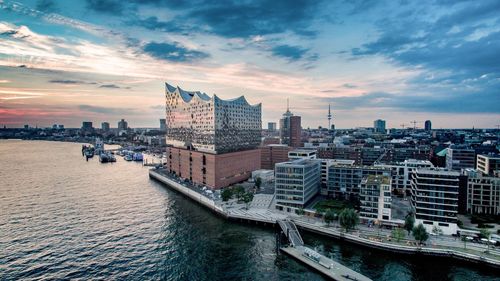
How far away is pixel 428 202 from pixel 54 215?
75275 mm

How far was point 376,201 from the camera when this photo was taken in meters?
57.4

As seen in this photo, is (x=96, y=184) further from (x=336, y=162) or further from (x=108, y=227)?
A: (x=336, y=162)

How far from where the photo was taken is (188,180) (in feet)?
334

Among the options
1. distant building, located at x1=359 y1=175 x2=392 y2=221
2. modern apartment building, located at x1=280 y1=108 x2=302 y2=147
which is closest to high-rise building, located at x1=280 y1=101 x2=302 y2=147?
modern apartment building, located at x1=280 y1=108 x2=302 y2=147

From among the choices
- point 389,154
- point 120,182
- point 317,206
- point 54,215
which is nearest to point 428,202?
point 317,206

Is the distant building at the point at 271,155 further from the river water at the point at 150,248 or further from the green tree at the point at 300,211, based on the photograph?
the green tree at the point at 300,211

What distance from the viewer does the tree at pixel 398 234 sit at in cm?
5059

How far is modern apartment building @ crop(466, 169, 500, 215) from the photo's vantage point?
6241 cm

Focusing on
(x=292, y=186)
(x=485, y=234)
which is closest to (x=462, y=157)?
(x=485, y=234)

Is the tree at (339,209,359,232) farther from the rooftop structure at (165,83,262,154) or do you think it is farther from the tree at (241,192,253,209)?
the rooftop structure at (165,83,262,154)

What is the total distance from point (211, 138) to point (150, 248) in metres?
48.4

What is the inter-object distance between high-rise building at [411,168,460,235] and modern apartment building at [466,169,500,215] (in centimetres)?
1475

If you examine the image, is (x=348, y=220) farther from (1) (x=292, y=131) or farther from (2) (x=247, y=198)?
(1) (x=292, y=131)

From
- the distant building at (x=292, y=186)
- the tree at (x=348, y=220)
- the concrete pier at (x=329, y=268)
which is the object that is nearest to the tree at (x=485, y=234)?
the tree at (x=348, y=220)
